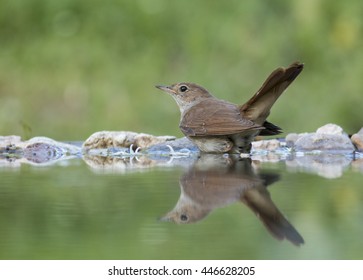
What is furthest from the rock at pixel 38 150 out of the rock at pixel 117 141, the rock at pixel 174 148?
the rock at pixel 174 148

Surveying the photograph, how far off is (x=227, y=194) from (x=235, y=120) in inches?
82.9

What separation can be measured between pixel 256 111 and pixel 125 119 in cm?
322

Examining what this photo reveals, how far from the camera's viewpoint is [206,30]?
32.1ft

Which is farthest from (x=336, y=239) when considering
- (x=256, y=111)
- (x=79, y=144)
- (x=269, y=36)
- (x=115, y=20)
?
(x=115, y=20)

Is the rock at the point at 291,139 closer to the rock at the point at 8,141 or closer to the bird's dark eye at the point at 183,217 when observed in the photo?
the rock at the point at 8,141

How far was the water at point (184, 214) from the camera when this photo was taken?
9.45 feet

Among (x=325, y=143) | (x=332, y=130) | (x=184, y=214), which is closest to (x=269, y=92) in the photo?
(x=325, y=143)

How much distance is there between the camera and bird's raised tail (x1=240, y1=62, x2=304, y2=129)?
559 cm

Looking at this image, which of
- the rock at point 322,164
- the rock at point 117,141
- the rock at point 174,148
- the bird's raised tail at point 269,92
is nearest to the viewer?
the rock at point 322,164

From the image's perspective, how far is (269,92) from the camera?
227 inches

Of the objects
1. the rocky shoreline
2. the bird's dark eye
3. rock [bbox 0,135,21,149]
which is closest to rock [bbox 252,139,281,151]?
the rocky shoreline

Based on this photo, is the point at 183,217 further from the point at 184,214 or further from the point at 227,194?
the point at 227,194

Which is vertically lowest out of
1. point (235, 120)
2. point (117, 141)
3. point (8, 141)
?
point (235, 120)

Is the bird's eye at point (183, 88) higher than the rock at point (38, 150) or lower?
higher
